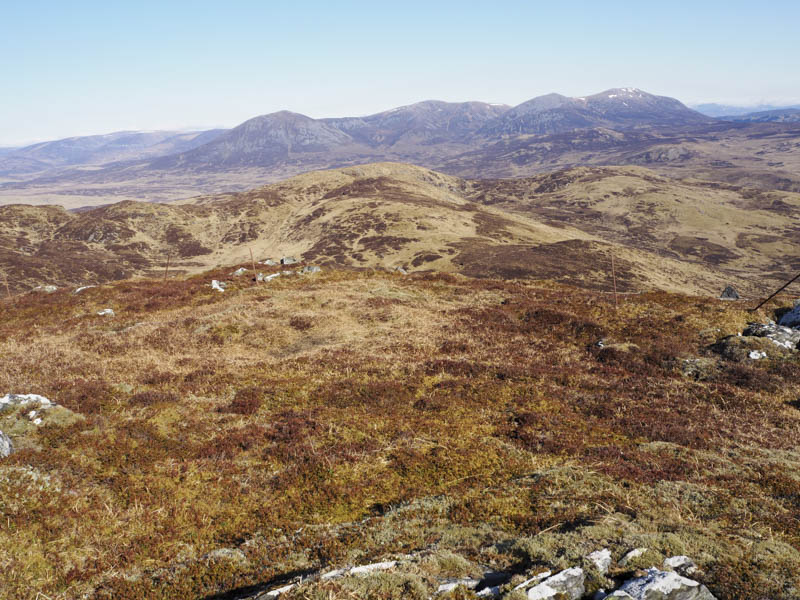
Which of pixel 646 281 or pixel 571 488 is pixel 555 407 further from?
pixel 646 281

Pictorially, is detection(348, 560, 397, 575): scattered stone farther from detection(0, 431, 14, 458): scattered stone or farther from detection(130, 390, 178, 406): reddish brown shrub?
detection(130, 390, 178, 406): reddish brown shrub

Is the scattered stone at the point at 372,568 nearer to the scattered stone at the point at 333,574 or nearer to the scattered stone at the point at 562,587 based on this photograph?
the scattered stone at the point at 333,574

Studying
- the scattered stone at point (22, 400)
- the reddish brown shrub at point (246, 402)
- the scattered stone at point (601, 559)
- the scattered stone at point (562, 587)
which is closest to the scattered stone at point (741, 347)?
the scattered stone at point (601, 559)

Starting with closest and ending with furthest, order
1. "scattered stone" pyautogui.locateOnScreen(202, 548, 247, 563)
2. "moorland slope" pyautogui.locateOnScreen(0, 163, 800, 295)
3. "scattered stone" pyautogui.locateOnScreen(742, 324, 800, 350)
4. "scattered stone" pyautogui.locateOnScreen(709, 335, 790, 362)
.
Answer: "scattered stone" pyautogui.locateOnScreen(202, 548, 247, 563)
"scattered stone" pyautogui.locateOnScreen(709, 335, 790, 362)
"scattered stone" pyautogui.locateOnScreen(742, 324, 800, 350)
"moorland slope" pyautogui.locateOnScreen(0, 163, 800, 295)

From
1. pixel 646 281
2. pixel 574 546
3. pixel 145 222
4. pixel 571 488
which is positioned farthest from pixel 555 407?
pixel 145 222

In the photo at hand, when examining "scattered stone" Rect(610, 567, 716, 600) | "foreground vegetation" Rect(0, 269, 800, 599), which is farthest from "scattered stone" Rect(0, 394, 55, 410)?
"scattered stone" Rect(610, 567, 716, 600)

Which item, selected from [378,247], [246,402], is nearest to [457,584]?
[246,402]
